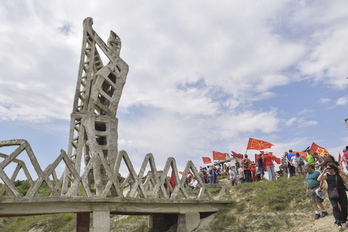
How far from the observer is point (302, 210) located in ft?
41.1

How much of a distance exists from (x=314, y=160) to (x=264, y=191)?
12.8ft

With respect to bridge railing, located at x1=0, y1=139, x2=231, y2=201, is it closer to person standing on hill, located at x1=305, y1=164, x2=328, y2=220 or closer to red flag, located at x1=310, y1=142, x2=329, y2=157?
person standing on hill, located at x1=305, y1=164, x2=328, y2=220

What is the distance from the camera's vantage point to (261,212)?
43.9 feet

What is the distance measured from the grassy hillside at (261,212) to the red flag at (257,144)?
526cm

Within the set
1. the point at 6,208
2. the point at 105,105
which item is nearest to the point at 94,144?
the point at 105,105

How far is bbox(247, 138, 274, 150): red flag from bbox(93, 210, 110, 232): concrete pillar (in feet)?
42.2

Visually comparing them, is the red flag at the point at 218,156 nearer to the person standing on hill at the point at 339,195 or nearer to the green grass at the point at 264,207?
the green grass at the point at 264,207

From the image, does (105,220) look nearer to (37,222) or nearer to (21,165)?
(21,165)

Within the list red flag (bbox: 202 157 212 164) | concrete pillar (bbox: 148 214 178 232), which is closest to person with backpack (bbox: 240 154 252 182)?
concrete pillar (bbox: 148 214 178 232)

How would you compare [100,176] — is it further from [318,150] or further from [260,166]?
[318,150]

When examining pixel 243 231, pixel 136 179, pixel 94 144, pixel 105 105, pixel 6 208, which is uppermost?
pixel 105 105

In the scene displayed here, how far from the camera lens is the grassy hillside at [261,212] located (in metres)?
12.2

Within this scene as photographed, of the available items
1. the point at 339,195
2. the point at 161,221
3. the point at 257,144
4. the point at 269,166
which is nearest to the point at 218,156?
the point at 257,144

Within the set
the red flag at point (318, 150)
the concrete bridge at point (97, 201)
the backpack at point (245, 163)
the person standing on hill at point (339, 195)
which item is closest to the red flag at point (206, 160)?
the red flag at point (318, 150)
